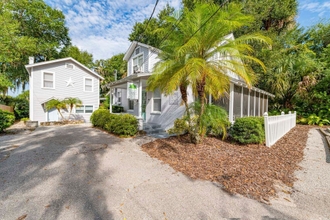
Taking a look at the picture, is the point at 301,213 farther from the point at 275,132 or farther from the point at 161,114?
the point at 161,114

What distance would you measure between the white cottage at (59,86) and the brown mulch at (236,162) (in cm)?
1172

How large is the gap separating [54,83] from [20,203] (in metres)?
13.7

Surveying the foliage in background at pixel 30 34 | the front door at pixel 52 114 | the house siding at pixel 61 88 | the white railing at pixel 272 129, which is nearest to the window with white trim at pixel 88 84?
the house siding at pixel 61 88

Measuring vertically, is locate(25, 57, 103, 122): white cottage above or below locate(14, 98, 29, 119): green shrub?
above

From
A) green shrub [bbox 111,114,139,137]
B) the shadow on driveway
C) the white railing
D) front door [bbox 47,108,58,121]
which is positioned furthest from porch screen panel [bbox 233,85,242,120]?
front door [bbox 47,108,58,121]

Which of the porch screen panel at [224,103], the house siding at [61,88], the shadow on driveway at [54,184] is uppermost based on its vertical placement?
the house siding at [61,88]

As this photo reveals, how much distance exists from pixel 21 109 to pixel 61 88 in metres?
5.03

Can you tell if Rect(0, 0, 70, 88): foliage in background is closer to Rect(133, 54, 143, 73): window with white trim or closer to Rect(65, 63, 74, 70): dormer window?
Rect(65, 63, 74, 70): dormer window

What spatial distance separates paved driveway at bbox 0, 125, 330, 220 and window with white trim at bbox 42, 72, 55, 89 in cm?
1058

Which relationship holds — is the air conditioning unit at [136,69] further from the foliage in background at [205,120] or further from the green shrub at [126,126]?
the foliage in background at [205,120]

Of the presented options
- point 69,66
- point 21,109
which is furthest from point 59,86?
point 21,109

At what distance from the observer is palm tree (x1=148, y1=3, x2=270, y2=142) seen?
467cm

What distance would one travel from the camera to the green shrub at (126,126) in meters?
7.86

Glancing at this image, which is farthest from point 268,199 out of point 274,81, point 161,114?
point 274,81
